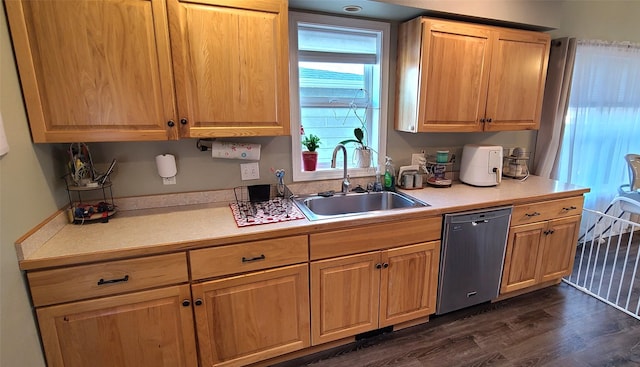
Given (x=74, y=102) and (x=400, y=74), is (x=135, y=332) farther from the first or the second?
(x=400, y=74)

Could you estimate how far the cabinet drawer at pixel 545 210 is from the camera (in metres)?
2.14

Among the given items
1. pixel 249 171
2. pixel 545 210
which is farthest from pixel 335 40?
pixel 545 210

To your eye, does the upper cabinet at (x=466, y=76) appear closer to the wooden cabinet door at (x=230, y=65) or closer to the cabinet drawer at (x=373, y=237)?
the cabinet drawer at (x=373, y=237)

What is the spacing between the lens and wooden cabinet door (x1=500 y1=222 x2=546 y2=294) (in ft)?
7.16

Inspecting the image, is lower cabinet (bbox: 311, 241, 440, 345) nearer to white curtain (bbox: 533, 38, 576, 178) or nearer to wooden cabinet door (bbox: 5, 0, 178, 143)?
wooden cabinet door (bbox: 5, 0, 178, 143)

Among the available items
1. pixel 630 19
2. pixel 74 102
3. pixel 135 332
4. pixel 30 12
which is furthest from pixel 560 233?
pixel 30 12

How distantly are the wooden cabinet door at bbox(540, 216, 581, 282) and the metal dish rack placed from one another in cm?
193

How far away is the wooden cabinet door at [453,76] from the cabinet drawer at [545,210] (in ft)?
2.22

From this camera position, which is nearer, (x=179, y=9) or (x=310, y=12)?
(x=179, y=9)

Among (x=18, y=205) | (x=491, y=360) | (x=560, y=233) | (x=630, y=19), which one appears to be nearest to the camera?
(x=18, y=205)

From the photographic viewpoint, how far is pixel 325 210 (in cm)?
217

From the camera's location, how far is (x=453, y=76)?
83.4 inches

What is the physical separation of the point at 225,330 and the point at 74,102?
130 centimetres

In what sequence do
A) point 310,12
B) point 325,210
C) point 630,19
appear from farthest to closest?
point 630,19 → point 325,210 → point 310,12
